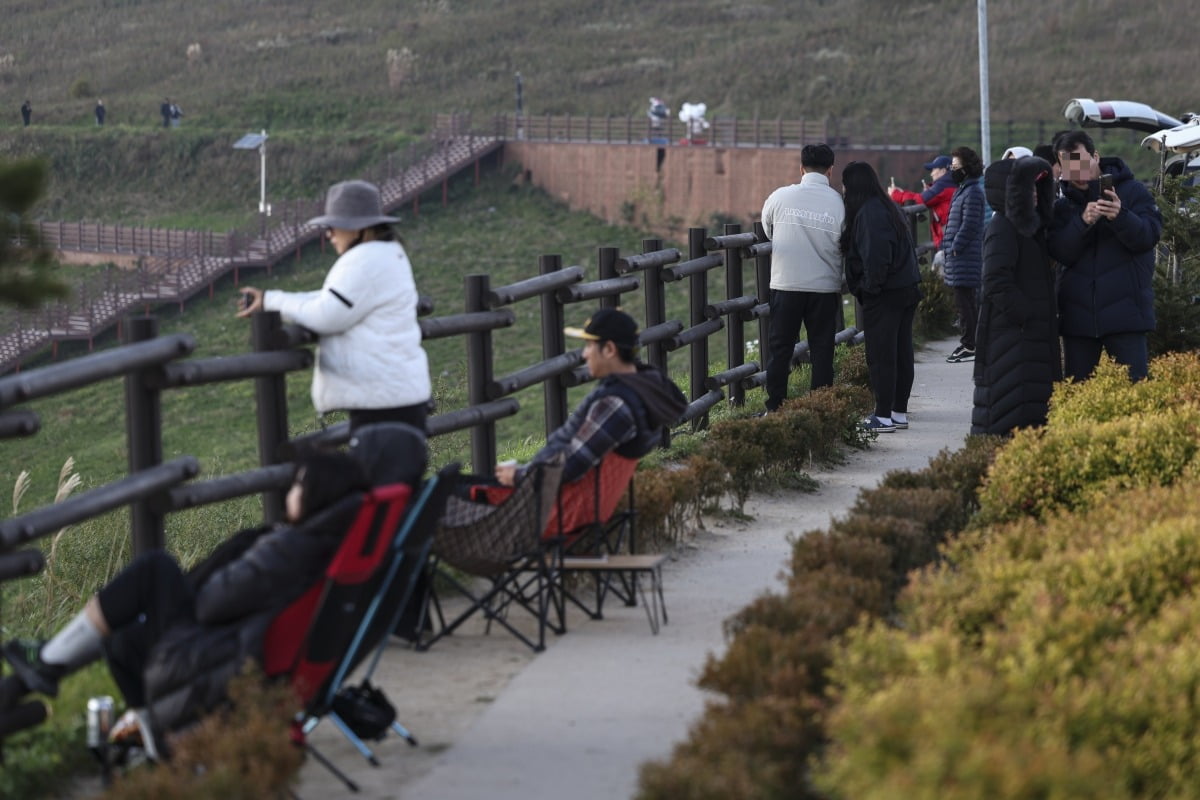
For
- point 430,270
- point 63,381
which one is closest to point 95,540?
point 63,381

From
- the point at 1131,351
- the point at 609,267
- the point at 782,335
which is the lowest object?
the point at 782,335

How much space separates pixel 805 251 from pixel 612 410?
4.86 m

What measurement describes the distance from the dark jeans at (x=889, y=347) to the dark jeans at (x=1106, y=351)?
148cm

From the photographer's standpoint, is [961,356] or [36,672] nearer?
[36,672]

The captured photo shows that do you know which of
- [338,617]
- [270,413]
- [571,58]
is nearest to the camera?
[338,617]

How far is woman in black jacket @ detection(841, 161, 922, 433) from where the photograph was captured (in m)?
11.7

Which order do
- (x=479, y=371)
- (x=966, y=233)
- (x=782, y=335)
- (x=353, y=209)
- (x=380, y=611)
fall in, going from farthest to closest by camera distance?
1. (x=966, y=233)
2. (x=782, y=335)
3. (x=479, y=371)
4. (x=353, y=209)
5. (x=380, y=611)

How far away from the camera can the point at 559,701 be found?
20.5 feet

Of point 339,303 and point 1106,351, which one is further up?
point 339,303

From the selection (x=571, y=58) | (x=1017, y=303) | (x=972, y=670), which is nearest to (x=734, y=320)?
(x=1017, y=303)

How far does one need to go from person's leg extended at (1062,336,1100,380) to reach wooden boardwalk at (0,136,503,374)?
1420 inches

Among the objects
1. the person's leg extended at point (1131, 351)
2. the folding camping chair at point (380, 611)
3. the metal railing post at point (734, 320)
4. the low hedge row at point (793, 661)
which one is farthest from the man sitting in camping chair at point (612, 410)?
the metal railing post at point (734, 320)

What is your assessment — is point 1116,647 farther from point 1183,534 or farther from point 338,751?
→ point 338,751

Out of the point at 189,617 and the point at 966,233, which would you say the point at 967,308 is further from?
the point at 189,617
